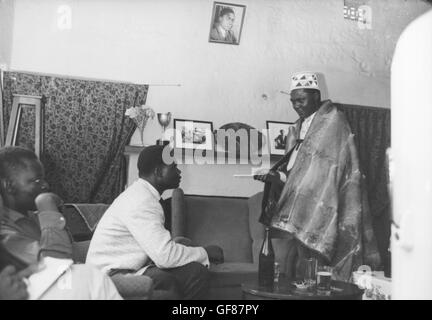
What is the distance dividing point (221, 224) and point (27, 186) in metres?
1.80

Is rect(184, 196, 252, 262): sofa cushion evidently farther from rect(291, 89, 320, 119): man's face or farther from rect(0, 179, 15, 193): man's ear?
rect(0, 179, 15, 193): man's ear

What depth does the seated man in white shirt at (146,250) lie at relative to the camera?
195 centimetres

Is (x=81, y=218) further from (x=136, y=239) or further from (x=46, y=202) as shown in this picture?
(x=46, y=202)

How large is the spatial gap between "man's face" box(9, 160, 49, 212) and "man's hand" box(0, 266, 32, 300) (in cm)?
21

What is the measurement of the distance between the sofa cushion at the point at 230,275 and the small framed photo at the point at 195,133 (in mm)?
843

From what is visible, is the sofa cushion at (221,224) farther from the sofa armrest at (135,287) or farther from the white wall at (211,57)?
the sofa armrest at (135,287)

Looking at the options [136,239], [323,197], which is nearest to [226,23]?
[323,197]

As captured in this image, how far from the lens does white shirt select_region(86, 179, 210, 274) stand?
6.40ft

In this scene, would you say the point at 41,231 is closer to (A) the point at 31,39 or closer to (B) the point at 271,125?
(A) the point at 31,39

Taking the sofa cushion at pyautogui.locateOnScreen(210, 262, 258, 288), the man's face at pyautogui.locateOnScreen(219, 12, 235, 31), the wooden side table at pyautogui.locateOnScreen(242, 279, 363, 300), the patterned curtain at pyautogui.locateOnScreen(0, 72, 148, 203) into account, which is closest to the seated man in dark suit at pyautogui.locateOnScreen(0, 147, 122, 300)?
the wooden side table at pyautogui.locateOnScreen(242, 279, 363, 300)

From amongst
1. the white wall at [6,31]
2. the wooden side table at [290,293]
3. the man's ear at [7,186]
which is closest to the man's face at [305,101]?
the wooden side table at [290,293]
